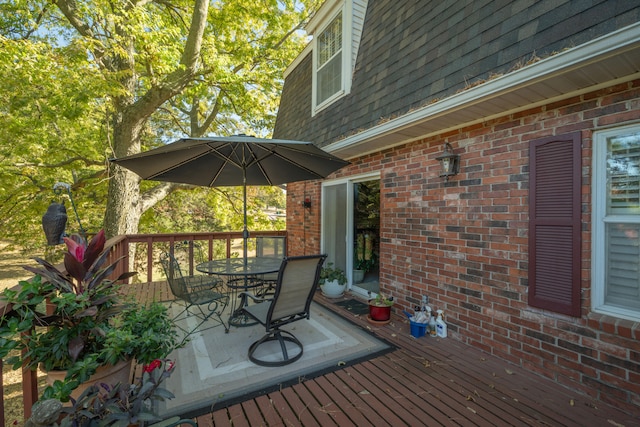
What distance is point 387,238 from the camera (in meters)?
4.08

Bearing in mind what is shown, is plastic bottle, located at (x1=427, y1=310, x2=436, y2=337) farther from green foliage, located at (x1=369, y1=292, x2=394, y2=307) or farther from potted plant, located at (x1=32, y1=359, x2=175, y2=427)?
A: potted plant, located at (x1=32, y1=359, x2=175, y2=427)

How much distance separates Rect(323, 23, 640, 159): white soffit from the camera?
5.79 feet

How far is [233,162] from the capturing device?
12.5 ft

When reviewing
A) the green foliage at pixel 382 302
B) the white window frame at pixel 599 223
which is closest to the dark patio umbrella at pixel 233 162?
the green foliage at pixel 382 302

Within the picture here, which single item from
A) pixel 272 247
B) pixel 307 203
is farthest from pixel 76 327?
pixel 307 203

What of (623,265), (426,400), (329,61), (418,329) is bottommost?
(426,400)

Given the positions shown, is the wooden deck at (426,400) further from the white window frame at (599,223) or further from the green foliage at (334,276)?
the green foliage at (334,276)

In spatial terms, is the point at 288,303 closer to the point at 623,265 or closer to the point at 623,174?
the point at 623,265

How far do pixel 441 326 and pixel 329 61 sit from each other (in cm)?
466

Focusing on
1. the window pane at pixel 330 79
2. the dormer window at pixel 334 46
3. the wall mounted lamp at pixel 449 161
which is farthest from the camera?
the window pane at pixel 330 79

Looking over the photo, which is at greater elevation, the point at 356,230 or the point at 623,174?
the point at 623,174

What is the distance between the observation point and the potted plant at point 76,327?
4.96 feet

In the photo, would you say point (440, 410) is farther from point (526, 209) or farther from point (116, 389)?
point (116, 389)

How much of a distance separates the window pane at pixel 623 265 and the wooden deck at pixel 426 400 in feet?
2.62
